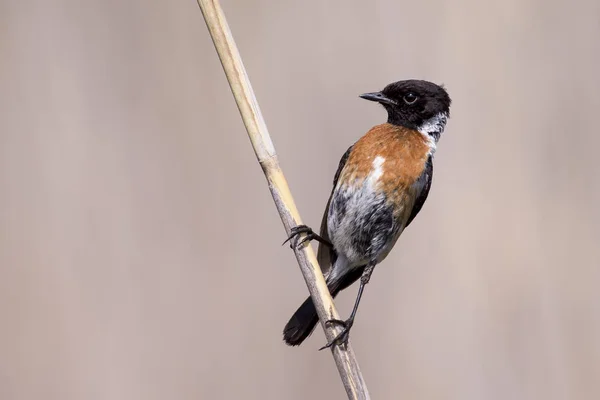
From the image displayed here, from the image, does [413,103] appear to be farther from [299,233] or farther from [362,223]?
[299,233]

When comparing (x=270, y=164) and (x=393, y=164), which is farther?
(x=393, y=164)

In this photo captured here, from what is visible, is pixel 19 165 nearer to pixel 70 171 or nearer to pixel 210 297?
pixel 70 171

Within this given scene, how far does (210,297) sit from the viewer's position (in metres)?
3.72

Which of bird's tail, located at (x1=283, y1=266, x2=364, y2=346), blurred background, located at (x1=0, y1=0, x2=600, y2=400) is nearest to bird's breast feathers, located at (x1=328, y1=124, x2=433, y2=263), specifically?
bird's tail, located at (x1=283, y1=266, x2=364, y2=346)

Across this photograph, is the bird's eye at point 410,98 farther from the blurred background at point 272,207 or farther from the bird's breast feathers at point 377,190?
the blurred background at point 272,207

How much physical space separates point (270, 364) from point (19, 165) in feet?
5.02

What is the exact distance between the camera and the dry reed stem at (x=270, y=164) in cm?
226

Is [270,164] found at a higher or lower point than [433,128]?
lower

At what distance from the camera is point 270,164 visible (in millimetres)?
2373

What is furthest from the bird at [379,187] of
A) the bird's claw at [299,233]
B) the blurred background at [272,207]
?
the blurred background at [272,207]

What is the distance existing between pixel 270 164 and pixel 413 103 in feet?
3.66

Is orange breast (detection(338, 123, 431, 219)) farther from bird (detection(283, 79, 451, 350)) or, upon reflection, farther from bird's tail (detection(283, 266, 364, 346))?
bird's tail (detection(283, 266, 364, 346))

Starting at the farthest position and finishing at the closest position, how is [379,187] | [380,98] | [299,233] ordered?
[380,98] → [379,187] → [299,233]

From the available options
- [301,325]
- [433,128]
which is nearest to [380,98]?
[433,128]
